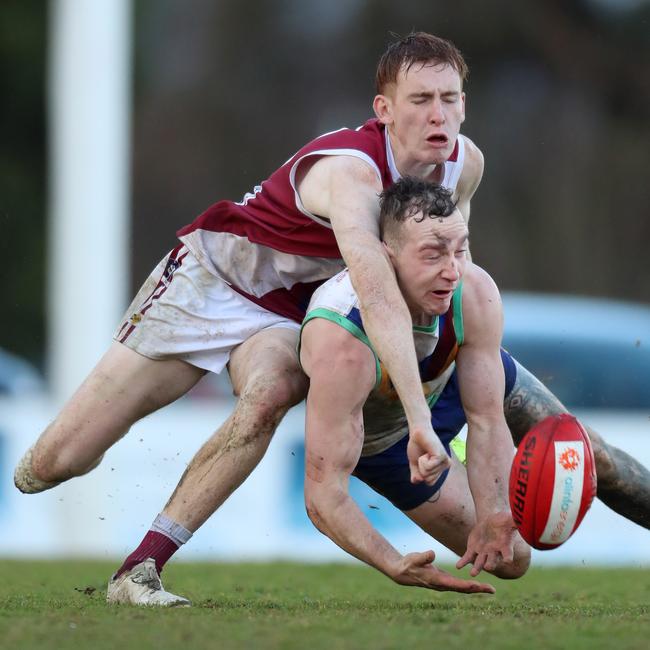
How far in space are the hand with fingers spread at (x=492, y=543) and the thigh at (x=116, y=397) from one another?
4.51 feet

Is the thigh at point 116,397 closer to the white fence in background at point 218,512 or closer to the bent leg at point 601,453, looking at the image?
the bent leg at point 601,453

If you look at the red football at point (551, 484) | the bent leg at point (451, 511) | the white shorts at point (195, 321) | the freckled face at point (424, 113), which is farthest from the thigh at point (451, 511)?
the freckled face at point (424, 113)

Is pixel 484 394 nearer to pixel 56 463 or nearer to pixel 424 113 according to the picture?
pixel 424 113

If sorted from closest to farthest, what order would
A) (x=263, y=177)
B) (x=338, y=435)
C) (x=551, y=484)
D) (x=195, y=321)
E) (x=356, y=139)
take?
(x=551, y=484) → (x=338, y=435) → (x=356, y=139) → (x=195, y=321) → (x=263, y=177)

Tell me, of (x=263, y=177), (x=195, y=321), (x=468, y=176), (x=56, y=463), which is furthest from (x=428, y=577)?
(x=263, y=177)

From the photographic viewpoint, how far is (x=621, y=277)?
21.9 metres

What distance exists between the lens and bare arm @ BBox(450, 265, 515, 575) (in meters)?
6.03

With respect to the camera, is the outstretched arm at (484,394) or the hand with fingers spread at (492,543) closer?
the hand with fingers spread at (492,543)

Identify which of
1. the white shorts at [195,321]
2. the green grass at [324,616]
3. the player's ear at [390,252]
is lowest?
the green grass at [324,616]

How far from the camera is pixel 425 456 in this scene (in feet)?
18.2

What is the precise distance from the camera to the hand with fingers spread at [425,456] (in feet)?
18.1

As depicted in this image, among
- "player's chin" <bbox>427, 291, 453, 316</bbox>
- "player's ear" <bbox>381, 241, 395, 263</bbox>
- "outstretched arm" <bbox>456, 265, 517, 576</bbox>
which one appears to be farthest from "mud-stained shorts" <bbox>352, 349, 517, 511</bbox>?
"player's ear" <bbox>381, 241, 395, 263</bbox>

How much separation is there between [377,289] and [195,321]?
1076 millimetres

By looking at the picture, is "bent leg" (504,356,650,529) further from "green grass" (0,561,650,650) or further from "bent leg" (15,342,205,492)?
"bent leg" (15,342,205,492)
